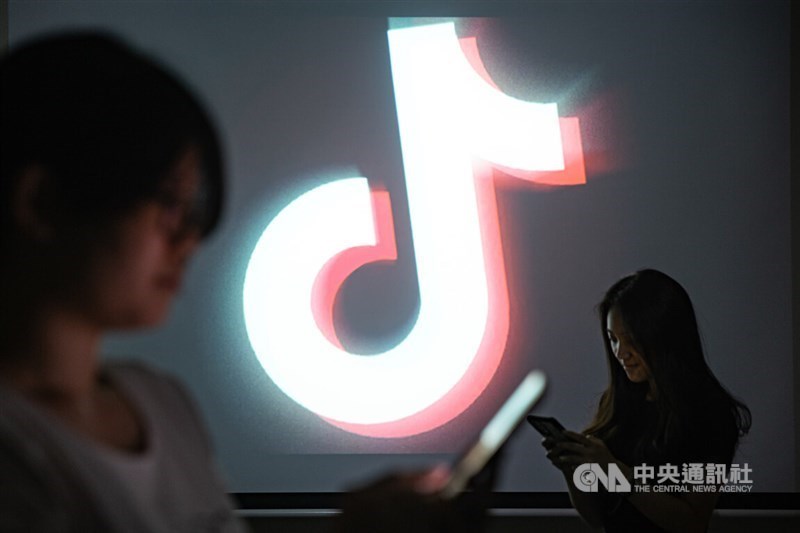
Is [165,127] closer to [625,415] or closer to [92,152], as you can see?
[92,152]

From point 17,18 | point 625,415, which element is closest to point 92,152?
point 625,415

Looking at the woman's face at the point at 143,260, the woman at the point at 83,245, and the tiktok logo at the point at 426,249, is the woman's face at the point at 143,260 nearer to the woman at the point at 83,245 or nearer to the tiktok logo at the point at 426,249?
the woman at the point at 83,245

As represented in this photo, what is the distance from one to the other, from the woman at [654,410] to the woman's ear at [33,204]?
2.25 metres

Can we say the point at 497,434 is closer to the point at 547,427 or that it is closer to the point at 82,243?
the point at 82,243

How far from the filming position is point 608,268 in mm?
3416

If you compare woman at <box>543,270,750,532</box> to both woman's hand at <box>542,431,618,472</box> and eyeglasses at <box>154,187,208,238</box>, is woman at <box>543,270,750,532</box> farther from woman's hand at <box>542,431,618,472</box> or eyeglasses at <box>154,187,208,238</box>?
eyeglasses at <box>154,187,208,238</box>

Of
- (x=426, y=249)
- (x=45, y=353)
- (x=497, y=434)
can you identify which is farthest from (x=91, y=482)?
(x=426, y=249)

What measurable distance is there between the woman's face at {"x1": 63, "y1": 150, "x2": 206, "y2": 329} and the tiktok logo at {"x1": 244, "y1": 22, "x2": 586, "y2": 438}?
9.27ft

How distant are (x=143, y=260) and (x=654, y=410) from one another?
233 cm

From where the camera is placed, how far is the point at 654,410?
2.67m

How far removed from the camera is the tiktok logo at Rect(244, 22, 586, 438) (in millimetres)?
3391

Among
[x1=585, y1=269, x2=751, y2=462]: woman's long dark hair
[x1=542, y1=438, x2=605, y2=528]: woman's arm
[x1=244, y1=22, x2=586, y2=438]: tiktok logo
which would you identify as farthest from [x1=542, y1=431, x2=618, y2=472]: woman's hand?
[x1=244, y1=22, x2=586, y2=438]: tiktok logo

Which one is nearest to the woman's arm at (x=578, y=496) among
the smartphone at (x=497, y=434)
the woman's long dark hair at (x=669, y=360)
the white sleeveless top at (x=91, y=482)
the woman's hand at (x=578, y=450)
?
the woman's hand at (x=578, y=450)

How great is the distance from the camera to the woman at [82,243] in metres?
0.51
